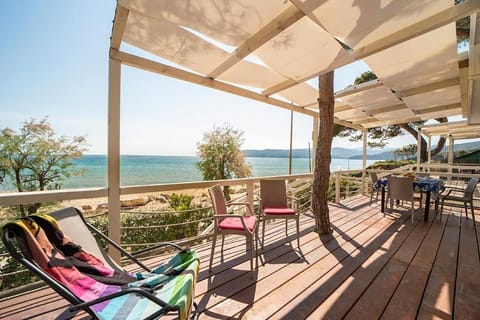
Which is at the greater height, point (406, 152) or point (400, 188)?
point (406, 152)

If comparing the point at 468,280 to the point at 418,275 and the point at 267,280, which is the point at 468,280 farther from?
the point at 267,280

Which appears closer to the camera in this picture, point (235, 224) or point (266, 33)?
point (266, 33)

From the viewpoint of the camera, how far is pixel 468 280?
7.25 ft

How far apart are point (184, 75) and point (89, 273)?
7.79ft

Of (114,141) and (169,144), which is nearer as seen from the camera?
(114,141)

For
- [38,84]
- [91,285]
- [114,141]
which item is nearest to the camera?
[91,285]

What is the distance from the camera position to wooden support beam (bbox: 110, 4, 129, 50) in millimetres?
1856

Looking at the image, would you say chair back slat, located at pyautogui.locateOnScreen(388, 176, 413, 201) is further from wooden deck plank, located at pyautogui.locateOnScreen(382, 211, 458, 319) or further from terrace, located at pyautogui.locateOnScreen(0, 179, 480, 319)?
terrace, located at pyautogui.locateOnScreen(0, 179, 480, 319)

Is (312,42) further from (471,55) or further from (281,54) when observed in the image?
(471,55)

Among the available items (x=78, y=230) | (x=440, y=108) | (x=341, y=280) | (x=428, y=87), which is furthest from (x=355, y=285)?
(x=440, y=108)

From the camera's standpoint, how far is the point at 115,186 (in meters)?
2.37

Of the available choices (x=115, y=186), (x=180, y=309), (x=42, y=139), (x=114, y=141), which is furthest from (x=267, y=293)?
(x=42, y=139)

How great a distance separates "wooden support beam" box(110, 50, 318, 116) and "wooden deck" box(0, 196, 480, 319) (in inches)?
91.3

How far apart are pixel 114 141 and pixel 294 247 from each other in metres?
2.64
